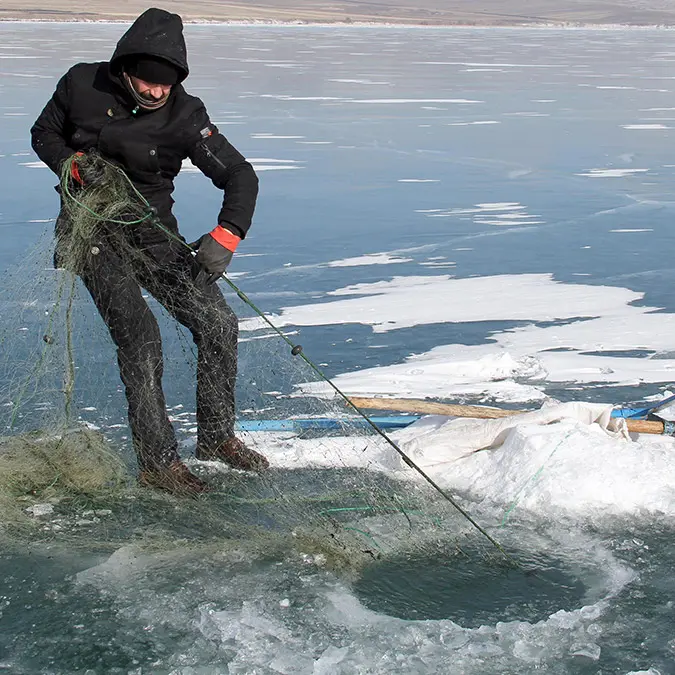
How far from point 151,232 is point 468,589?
173cm

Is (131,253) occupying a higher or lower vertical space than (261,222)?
higher

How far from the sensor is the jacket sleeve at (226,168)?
374 cm

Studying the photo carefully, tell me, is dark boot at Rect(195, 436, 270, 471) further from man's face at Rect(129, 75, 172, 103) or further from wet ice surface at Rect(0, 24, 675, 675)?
man's face at Rect(129, 75, 172, 103)

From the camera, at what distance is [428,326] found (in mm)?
6246

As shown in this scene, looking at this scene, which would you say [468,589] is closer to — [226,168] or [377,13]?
[226,168]

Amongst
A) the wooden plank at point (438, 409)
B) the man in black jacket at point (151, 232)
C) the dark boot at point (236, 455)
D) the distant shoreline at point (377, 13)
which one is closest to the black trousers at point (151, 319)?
the man in black jacket at point (151, 232)

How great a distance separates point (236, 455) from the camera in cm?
399

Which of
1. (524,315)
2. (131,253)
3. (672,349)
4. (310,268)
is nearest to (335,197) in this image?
(310,268)

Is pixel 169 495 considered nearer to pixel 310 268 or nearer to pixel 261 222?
pixel 310 268

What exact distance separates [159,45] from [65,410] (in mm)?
1393

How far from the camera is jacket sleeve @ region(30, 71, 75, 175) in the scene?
3771 mm

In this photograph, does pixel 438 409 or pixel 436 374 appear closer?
pixel 438 409

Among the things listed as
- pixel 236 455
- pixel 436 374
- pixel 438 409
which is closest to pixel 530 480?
pixel 438 409

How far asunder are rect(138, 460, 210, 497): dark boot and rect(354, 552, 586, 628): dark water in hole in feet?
2.77
